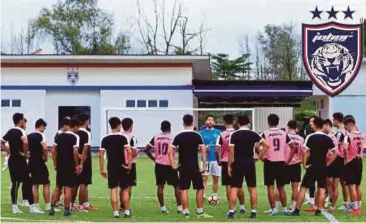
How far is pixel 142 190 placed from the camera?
1964 cm

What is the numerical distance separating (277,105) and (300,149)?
1149 inches

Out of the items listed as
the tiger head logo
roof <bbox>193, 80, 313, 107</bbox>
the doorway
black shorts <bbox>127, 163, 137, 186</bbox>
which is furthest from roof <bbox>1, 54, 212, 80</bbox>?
black shorts <bbox>127, 163, 137, 186</bbox>

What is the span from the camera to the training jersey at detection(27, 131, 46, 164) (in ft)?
47.9

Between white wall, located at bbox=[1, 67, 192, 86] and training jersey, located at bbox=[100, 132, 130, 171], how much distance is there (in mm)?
24634

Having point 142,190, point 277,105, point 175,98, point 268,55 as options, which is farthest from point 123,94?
point 268,55

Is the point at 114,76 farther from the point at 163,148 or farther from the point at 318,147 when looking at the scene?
the point at 318,147

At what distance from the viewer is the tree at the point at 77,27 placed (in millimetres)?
69875

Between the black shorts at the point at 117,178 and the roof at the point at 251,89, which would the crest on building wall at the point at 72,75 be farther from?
the black shorts at the point at 117,178

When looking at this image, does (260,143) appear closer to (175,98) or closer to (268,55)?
(175,98)

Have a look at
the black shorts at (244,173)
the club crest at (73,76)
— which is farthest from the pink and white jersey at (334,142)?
the club crest at (73,76)

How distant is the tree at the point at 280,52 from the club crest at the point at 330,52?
29.8 metres

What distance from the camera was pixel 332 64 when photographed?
1278 inches

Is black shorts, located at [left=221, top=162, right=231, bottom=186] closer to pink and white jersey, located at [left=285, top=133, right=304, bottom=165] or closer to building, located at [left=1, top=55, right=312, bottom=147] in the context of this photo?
pink and white jersey, located at [left=285, top=133, right=304, bottom=165]

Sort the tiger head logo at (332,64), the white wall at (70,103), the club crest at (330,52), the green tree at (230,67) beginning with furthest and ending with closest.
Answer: the green tree at (230,67), the white wall at (70,103), the tiger head logo at (332,64), the club crest at (330,52)
